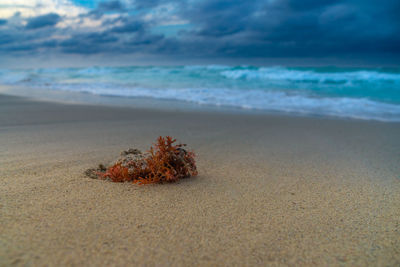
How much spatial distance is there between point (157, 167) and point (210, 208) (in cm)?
56

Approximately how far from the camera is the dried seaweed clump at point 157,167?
7.38 ft

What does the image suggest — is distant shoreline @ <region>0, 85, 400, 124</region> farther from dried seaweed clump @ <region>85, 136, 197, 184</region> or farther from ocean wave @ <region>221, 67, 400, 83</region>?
ocean wave @ <region>221, 67, 400, 83</region>

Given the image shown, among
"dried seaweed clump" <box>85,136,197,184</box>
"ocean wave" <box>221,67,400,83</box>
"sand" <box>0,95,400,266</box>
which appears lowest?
"sand" <box>0,95,400,266</box>

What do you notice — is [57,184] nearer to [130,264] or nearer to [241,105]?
[130,264]

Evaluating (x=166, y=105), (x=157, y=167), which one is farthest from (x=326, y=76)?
(x=157, y=167)

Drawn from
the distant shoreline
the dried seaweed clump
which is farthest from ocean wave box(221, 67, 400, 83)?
the dried seaweed clump

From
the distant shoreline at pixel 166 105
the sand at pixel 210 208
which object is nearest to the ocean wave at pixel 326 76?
the distant shoreline at pixel 166 105

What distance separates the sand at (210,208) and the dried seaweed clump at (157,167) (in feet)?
0.29

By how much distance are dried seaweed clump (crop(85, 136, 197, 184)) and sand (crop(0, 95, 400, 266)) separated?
0.09 meters

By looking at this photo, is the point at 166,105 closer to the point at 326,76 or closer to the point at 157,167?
the point at 157,167

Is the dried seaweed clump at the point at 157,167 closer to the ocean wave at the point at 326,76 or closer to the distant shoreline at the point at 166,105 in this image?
the distant shoreline at the point at 166,105

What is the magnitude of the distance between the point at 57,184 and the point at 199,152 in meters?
1.73

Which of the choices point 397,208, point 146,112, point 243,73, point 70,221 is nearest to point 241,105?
point 146,112

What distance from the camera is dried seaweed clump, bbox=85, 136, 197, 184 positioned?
2248mm
